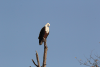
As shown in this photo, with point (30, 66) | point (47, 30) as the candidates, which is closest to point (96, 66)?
point (47, 30)

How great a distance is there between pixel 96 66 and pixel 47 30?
551cm

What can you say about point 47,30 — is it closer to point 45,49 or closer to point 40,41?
point 40,41

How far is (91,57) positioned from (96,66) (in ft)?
2.60

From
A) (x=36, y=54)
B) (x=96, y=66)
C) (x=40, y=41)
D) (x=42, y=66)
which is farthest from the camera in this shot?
(x=96, y=66)

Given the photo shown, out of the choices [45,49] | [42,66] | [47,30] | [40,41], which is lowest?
[42,66]

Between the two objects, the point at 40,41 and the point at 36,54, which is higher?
the point at 40,41

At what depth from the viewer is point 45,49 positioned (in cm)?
418

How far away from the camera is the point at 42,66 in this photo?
4.04 m

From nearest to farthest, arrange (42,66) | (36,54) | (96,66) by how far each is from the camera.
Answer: (42,66)
(36,54)
(96,66)

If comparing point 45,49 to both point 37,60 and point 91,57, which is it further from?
point 91,57

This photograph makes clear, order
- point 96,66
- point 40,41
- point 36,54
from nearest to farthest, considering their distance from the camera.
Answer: point 36,54 → point 40,41 → point 96,66

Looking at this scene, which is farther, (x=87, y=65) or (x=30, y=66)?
(x=87, y=65)

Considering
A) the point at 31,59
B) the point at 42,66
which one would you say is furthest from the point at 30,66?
the point at 42,66

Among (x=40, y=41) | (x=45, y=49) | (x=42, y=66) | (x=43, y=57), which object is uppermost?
(x=40, y=41)
